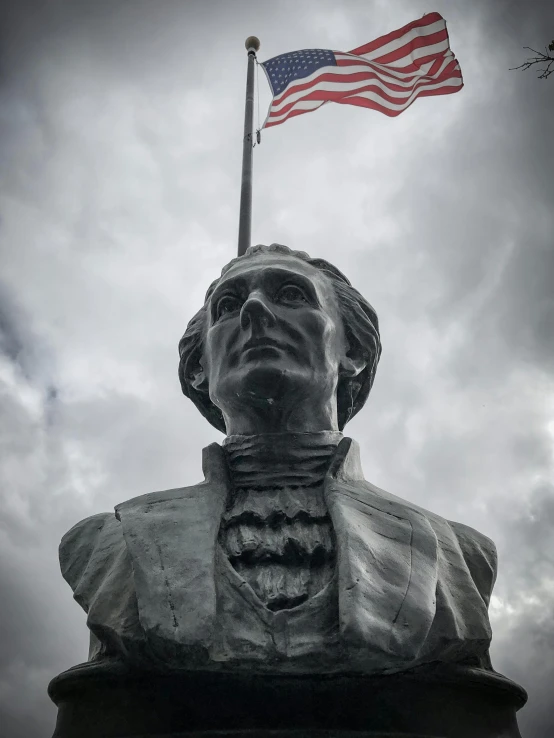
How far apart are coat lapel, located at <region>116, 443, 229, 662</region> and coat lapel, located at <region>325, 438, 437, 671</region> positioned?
573 millimetres

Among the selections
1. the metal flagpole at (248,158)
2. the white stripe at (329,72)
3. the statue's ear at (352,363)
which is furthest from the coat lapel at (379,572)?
the white stripe at (329,72)

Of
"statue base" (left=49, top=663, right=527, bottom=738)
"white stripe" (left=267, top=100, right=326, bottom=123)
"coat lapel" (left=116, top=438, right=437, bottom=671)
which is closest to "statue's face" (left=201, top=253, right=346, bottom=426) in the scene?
"coat lapel" (left=116, top=438, right=437, bottom=671)

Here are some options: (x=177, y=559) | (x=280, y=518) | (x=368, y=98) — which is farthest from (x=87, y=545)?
(x=368, y=98)

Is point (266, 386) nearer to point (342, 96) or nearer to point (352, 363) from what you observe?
point (352, 363)

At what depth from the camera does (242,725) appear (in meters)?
3.06

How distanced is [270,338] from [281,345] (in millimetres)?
75

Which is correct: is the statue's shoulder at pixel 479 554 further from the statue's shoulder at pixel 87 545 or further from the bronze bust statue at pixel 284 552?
the statue's shoulder at pixel 87 545

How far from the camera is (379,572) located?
3387 millimetres

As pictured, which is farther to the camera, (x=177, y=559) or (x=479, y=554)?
(x=479, y=554)

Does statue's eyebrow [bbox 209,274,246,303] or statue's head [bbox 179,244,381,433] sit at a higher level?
statue's eyebrow [bbox 209,274,246,303]

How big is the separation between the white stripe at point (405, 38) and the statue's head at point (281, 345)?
5750mm

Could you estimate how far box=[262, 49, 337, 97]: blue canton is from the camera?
970 centimetres

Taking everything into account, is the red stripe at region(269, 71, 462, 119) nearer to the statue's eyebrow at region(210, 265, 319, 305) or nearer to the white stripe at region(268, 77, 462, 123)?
the white stripe at region(268, 77, 462, 123)

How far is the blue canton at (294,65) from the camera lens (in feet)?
31.8
